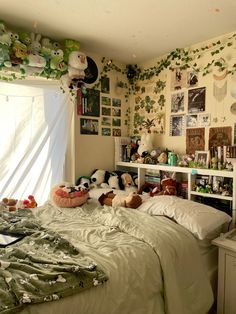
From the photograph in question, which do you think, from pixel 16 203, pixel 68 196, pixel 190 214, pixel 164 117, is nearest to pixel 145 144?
pixel 164 117

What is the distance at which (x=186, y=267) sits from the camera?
1624 mm

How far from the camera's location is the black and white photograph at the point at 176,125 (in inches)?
108

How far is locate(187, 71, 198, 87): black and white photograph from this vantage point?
8.54 ft

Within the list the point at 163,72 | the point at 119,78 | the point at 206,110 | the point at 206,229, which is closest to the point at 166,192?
the point at 206,229

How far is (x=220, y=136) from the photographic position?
240 centimetres

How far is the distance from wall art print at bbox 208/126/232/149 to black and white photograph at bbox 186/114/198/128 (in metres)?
0.19

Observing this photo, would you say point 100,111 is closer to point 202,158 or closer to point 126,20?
point 126,20

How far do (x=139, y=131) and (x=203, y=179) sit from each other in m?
1.15

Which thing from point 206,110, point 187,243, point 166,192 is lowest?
point 187,243

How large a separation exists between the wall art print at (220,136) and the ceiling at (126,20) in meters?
0.89

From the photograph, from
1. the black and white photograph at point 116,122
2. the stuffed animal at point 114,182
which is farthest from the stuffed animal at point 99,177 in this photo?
the black and white photograph at point 116,122

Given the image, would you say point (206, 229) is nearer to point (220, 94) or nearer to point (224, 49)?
point (220, 94)

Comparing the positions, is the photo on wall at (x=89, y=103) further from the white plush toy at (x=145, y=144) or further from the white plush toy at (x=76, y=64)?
the white plush toy at (x=145, y=144)

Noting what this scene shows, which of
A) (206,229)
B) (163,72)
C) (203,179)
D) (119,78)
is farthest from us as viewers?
(119,78)
